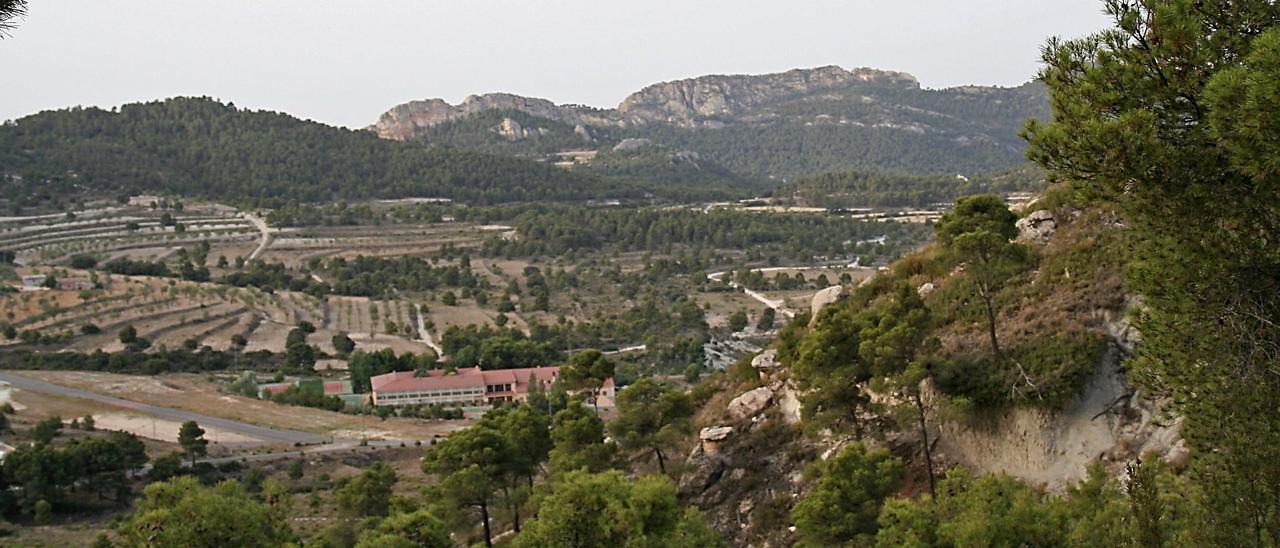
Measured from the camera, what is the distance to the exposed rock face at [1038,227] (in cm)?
1575

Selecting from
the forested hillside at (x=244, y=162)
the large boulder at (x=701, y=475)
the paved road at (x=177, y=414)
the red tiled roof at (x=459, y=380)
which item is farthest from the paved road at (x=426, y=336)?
the forested hillside at (x=244, y=162)

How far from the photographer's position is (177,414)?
105 feet

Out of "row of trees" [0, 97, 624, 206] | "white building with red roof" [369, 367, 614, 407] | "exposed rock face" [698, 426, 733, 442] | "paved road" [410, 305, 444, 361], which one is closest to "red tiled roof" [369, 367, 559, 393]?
Answer: "white building with red roof" [369, 367, 614, 407]

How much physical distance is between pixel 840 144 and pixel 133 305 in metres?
135

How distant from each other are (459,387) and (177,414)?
9.28 metres

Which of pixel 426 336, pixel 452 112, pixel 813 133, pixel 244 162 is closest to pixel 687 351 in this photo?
pixel 426 336

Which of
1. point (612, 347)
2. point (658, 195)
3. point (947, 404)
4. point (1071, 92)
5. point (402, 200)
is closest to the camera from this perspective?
point (1071, 92)

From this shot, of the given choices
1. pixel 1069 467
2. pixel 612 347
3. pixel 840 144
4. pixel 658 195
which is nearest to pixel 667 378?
pixel 612 347

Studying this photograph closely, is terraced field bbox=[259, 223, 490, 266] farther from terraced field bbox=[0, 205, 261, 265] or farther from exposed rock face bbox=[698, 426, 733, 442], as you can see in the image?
exposed rock face bbox=[698, 426, 733, 442]

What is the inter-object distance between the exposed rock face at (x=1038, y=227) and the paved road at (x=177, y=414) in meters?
21.2

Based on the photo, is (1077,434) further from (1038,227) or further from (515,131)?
Answer: (515,131)

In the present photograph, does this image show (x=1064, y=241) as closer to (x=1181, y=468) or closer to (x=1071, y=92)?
(x=1181, y=468)

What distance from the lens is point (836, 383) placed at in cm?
1274

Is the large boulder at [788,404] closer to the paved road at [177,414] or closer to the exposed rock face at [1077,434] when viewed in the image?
the exposed rock face at [1077,434]
